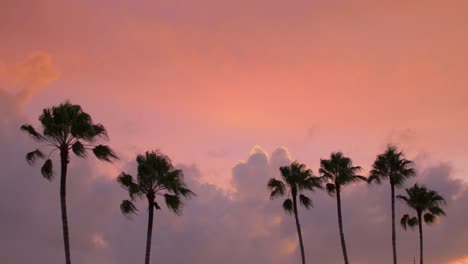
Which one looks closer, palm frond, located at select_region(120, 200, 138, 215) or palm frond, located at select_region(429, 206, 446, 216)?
palm frond, located at select_region(120, 200, 138, 215)

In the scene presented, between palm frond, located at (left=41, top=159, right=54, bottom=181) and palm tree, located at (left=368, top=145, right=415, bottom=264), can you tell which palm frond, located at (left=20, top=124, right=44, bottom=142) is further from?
palm tree, located at (left=368, top=145, right=415, bottom=264)

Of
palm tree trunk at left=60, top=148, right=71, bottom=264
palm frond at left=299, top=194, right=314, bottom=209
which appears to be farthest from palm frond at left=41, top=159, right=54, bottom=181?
palm frond at left=299, top=194, right=314, bottom=209

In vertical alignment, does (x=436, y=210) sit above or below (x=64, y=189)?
above

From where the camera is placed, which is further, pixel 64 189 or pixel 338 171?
pixel 338 171

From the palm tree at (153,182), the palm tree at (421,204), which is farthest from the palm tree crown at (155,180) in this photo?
the palm tree at (421,204)

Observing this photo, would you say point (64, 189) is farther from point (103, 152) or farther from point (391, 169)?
point (391, 169)

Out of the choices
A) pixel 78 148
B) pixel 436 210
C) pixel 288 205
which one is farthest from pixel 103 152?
pixel 436 210

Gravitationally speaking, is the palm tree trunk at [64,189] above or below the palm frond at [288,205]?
below

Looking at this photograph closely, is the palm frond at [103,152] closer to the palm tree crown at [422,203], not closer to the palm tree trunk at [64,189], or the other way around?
the palm tree trunk at [64,189]

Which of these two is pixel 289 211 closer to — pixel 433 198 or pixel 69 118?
pixel 433 198

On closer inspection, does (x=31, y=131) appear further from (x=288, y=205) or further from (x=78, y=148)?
(x=288, y=205)

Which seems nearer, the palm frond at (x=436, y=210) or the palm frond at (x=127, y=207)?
the palm frond at (x=127, y=207)

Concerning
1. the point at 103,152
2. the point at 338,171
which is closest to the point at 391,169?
the point at 338,171

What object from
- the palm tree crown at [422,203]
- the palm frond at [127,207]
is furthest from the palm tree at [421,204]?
the palm frond at [127,207]
